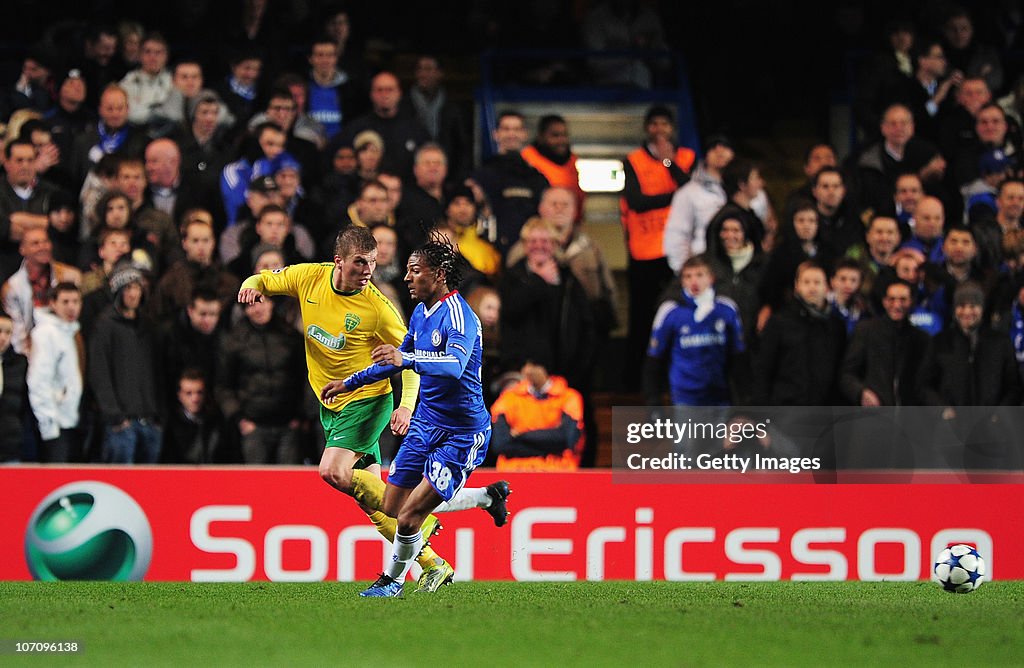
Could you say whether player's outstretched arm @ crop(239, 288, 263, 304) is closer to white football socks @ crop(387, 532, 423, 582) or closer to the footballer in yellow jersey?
the footballer in yellow jersey

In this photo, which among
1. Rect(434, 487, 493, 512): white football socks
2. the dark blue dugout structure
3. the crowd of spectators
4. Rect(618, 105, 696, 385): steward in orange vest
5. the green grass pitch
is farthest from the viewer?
the dark blue dugout structure

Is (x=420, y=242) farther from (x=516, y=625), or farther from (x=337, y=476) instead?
(x=516, y=625)

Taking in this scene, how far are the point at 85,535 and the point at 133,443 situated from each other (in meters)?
0.77

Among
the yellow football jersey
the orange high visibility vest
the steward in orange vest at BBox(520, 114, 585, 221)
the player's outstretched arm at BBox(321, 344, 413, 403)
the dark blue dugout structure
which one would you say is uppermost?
the dark blue dugout structure

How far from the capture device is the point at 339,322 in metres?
9.05

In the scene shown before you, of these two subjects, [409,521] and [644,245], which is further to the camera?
[644,245]

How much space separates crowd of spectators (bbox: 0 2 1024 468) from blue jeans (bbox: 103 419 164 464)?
2 centimetres

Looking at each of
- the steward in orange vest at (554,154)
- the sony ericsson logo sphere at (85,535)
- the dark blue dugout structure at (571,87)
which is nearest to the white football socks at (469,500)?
the sony ericsson logo sphere at (85,535)

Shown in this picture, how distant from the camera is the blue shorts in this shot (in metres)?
8.63

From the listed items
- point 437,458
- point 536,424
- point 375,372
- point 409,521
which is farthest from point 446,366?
point 536,424

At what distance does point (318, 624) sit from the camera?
314 inches

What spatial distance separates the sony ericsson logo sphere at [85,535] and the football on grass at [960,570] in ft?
16.4

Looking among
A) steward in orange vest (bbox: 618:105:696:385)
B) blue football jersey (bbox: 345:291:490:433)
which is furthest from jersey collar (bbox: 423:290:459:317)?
steward in orange vest (bbox: 618:105:696:385)

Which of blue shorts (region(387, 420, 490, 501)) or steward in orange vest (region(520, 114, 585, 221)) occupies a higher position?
steward in orange vest (region(520, 114, 585, 221))
